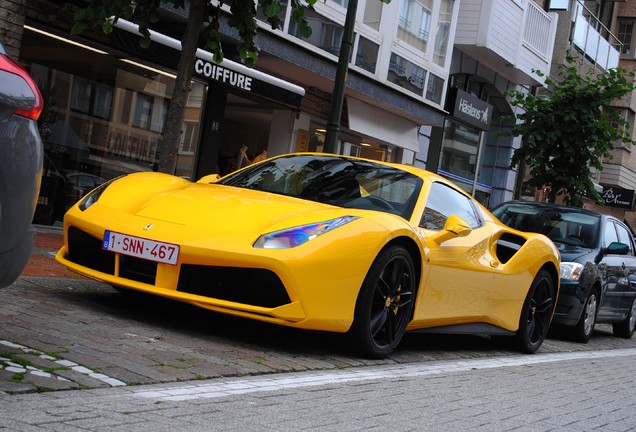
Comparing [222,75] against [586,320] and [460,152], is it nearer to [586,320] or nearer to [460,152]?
[586,320]

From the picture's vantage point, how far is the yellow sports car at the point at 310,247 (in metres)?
5.74

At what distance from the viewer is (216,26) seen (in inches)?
401

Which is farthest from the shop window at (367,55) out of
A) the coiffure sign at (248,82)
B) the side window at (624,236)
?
the side window at (624,236)

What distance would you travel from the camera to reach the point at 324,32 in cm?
1709

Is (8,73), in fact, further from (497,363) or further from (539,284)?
(539,284)

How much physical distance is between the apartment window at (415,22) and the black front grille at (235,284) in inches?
597

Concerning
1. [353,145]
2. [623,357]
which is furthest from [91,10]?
[353,145]

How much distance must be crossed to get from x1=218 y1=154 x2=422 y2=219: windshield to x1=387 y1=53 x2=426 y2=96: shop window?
1244cm

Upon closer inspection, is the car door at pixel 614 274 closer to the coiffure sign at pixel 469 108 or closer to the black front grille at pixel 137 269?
the black front grille at pixel 137 269

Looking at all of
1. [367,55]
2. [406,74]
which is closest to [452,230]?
[367,55]

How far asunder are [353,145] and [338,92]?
866 cm

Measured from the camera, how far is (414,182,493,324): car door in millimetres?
6848

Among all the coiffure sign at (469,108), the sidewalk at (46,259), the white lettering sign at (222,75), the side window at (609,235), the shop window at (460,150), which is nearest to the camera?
the sidewalk at (46,259)

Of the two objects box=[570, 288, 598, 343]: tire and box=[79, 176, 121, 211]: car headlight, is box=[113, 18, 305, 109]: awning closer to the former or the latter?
box=[570, 288, 598, 343]: tire
